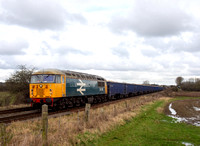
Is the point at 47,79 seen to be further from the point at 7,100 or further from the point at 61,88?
the point at 7,100

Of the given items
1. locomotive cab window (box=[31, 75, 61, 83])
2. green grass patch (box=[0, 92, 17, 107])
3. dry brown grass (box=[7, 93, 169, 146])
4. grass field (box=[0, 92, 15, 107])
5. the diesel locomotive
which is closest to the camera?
dry brown grass (box=[7, 93, 169, 146])

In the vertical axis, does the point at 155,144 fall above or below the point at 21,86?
below

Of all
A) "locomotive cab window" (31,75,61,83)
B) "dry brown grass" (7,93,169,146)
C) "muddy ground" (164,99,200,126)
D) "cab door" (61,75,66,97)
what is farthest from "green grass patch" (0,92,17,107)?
"muddy ground" (164,99,200,126)

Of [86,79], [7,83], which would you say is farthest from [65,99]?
[7,83]

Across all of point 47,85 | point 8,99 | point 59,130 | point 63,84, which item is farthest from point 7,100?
point 59,130

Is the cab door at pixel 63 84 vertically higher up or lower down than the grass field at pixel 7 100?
higher up

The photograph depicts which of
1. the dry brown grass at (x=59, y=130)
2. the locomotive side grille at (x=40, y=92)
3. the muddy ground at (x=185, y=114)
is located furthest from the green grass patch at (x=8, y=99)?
the muddy ground at (x=185, y=114)

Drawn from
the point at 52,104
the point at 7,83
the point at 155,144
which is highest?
the point at 7,83

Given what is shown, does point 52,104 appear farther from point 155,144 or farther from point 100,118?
point 155,144

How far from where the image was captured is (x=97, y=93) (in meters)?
26.2

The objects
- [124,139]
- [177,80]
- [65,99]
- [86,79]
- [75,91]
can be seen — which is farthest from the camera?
[177,80]

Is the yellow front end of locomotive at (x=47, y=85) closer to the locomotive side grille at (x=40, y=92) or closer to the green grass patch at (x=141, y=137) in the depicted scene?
the locomotive side grille at (x=40, y=92)

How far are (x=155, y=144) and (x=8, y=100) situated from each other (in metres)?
23.8

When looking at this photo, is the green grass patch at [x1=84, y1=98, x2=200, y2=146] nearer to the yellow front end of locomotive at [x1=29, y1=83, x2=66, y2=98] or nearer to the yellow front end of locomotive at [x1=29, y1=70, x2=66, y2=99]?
the yellow front end of locomotive at [x1=29, y1=83, x2=66, y2=98]
